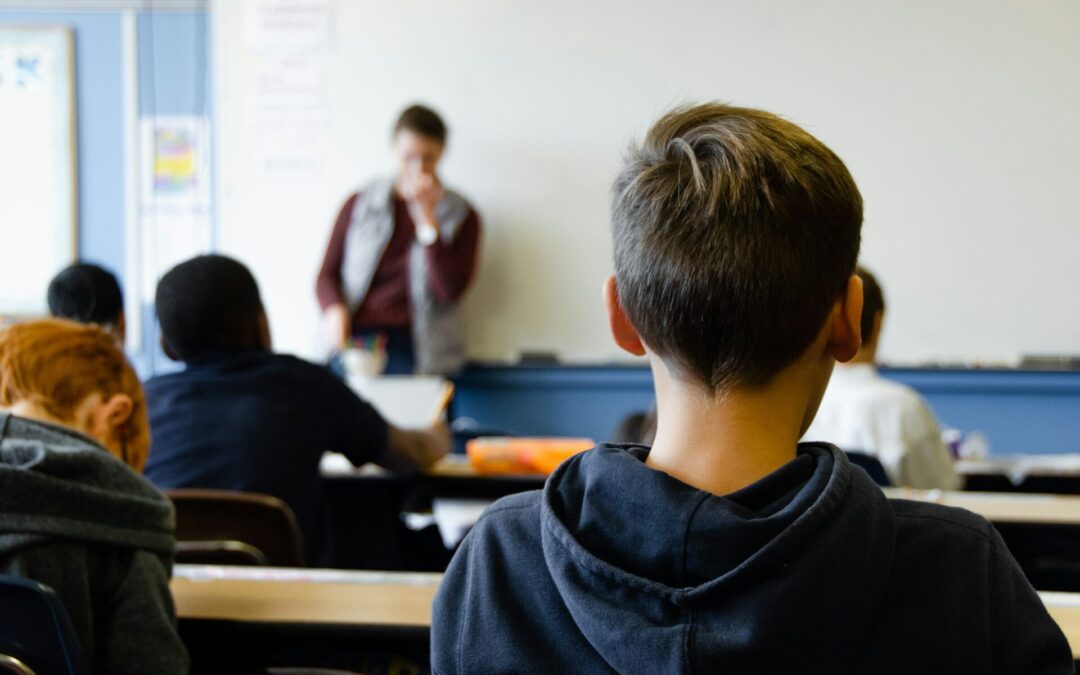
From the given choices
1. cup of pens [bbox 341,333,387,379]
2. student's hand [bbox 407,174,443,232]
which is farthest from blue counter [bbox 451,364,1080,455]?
student's hand [bbox 407,174,443,232]

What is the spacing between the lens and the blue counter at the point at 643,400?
14.0ft

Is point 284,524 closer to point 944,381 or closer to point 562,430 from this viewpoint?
point 562,430

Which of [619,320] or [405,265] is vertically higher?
[619,320]

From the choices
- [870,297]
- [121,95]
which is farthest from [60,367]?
[121,95]

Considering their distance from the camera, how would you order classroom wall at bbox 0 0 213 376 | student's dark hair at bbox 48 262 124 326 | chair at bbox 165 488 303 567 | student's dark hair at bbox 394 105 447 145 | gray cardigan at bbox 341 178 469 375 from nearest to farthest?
chair at bbox 165 488 303 567 < student's dark hair at bbox 48 262 124 326 < student's dark hair at bbox 394 105 447 145 < gray cardigan at bbox 341 178 469 375 < classroom wall at bbox 0 0 213 376

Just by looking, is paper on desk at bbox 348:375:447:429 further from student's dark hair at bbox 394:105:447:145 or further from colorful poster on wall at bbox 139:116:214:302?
colorful poster on wall at bbox 139:116:214:302

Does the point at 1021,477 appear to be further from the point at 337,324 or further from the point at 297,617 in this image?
the point at 337,324

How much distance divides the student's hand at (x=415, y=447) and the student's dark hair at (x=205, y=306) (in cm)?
37

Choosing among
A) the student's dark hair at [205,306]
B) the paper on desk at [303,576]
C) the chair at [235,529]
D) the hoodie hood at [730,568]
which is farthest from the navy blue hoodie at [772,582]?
the student's dark hair at [205,306]

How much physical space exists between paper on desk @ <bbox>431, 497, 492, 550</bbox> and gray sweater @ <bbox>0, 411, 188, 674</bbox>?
111 cm

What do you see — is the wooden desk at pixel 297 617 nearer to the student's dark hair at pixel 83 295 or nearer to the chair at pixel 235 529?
the chair at pixel 235 529

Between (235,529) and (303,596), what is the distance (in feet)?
1.37

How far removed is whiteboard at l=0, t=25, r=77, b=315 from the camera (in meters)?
4.93

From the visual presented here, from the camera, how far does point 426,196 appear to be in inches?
172
